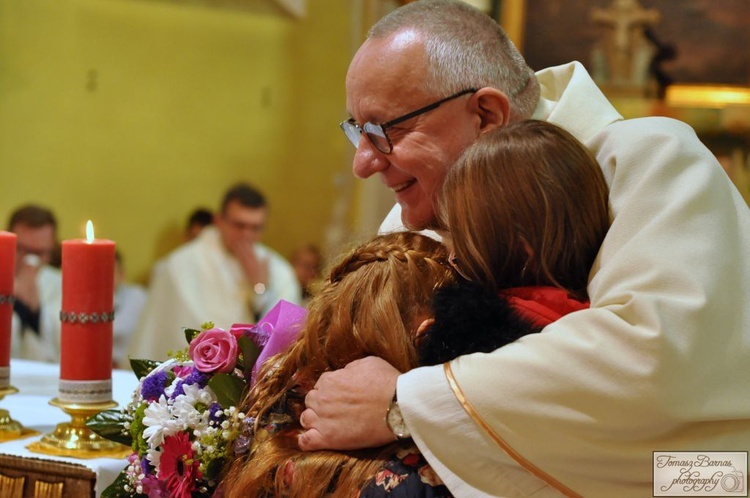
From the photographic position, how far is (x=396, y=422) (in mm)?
1850

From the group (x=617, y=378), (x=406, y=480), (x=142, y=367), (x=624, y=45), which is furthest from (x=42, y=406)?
(x=624, y=45)

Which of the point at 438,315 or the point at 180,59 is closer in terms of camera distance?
the point at 438,315

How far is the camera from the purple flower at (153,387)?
6.85ft

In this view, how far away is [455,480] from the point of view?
70.4 inches

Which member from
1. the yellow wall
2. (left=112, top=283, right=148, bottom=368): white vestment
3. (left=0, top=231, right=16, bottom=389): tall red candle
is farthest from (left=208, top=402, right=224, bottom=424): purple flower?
the yellow wall

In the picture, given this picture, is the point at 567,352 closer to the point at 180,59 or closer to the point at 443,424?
the point at 443,424

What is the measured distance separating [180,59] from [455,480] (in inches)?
333

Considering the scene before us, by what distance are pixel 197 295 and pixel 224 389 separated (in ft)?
21.9

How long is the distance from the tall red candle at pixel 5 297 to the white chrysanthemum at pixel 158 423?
0.75m

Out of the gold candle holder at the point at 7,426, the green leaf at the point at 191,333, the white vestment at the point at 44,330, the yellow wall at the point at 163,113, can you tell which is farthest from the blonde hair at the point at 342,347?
the yellow wall at the point at 163,113

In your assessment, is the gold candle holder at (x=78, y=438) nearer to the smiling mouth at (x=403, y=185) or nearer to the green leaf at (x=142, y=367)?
the green leaf at (x=142, y=367)

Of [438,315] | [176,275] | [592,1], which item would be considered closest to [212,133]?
[176,275]

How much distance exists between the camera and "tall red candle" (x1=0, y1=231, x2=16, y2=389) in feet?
8.49

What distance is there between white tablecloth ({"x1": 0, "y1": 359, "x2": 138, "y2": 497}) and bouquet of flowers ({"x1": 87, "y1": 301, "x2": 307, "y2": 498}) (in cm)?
9
